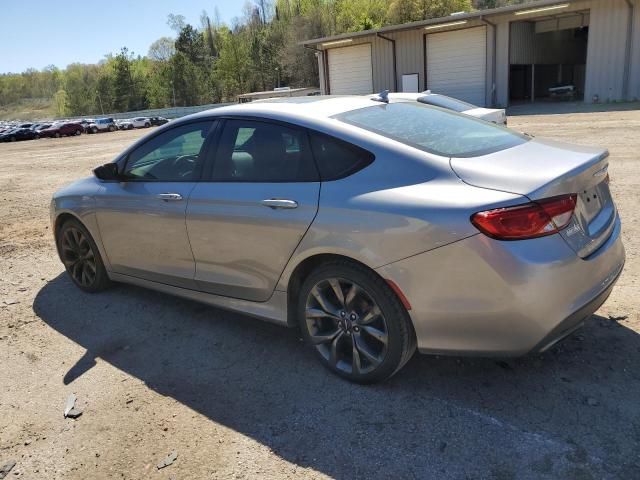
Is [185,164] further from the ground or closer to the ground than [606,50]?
closer to the ground

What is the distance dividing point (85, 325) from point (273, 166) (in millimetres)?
2209

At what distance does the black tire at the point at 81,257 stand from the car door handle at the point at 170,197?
1.18 meters

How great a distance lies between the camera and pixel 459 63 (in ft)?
95.9

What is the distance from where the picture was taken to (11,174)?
55.2 ft

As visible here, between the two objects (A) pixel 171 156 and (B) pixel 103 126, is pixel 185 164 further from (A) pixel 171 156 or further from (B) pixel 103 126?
(B) pixel 103 126

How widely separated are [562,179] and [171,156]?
2.78 metres

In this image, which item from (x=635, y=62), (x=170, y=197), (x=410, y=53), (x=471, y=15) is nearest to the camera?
(x=170, y=197)

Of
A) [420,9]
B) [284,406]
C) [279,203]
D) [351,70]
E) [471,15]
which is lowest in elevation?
[284,406]

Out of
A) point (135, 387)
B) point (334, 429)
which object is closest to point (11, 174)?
point (135, 387)

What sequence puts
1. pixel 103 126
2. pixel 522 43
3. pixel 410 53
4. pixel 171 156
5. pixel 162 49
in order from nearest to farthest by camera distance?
pixel 171 156
pixel 410 53
pixel 522 43
pixel 103 126
pixel 162 49

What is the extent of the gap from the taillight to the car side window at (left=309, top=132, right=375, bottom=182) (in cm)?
76

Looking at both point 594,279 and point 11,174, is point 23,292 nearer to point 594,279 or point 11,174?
point 594,279

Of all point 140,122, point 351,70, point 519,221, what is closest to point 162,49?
point 140,122

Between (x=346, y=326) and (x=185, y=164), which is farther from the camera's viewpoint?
(x=185, y=164)
